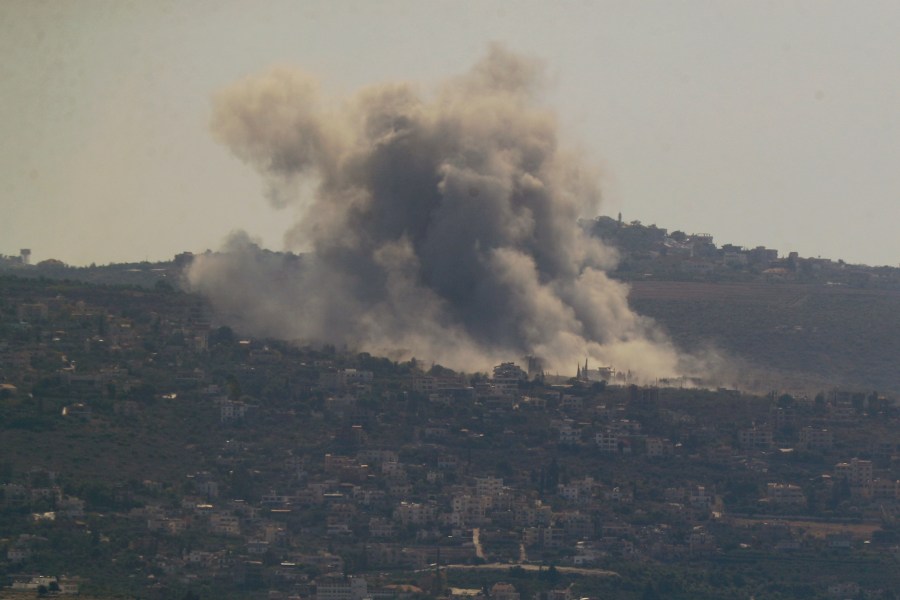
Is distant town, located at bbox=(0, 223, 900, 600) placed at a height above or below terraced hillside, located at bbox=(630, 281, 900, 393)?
below

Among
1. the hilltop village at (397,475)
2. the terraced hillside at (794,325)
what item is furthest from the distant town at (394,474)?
the terraced hillside at (794,325)

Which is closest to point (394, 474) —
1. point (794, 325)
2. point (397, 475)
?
point (397, 475)

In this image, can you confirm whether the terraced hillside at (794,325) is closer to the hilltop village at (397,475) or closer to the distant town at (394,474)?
the distant town at (394,474)

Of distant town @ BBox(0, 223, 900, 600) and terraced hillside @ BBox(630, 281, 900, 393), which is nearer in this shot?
distant town @ BBox(0, 223, 900, 600)

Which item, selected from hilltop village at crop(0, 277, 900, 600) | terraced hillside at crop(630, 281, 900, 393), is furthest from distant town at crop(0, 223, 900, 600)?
terraced hillside at crop(630, 281, 900, 393)

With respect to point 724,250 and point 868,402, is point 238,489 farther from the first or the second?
point 724,250

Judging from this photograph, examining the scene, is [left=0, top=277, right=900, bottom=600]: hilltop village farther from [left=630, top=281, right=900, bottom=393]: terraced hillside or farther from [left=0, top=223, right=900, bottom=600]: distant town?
[left=630, top=281, right=900, bottom=393]: terraced hillside

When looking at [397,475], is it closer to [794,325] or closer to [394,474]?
[394,474]
